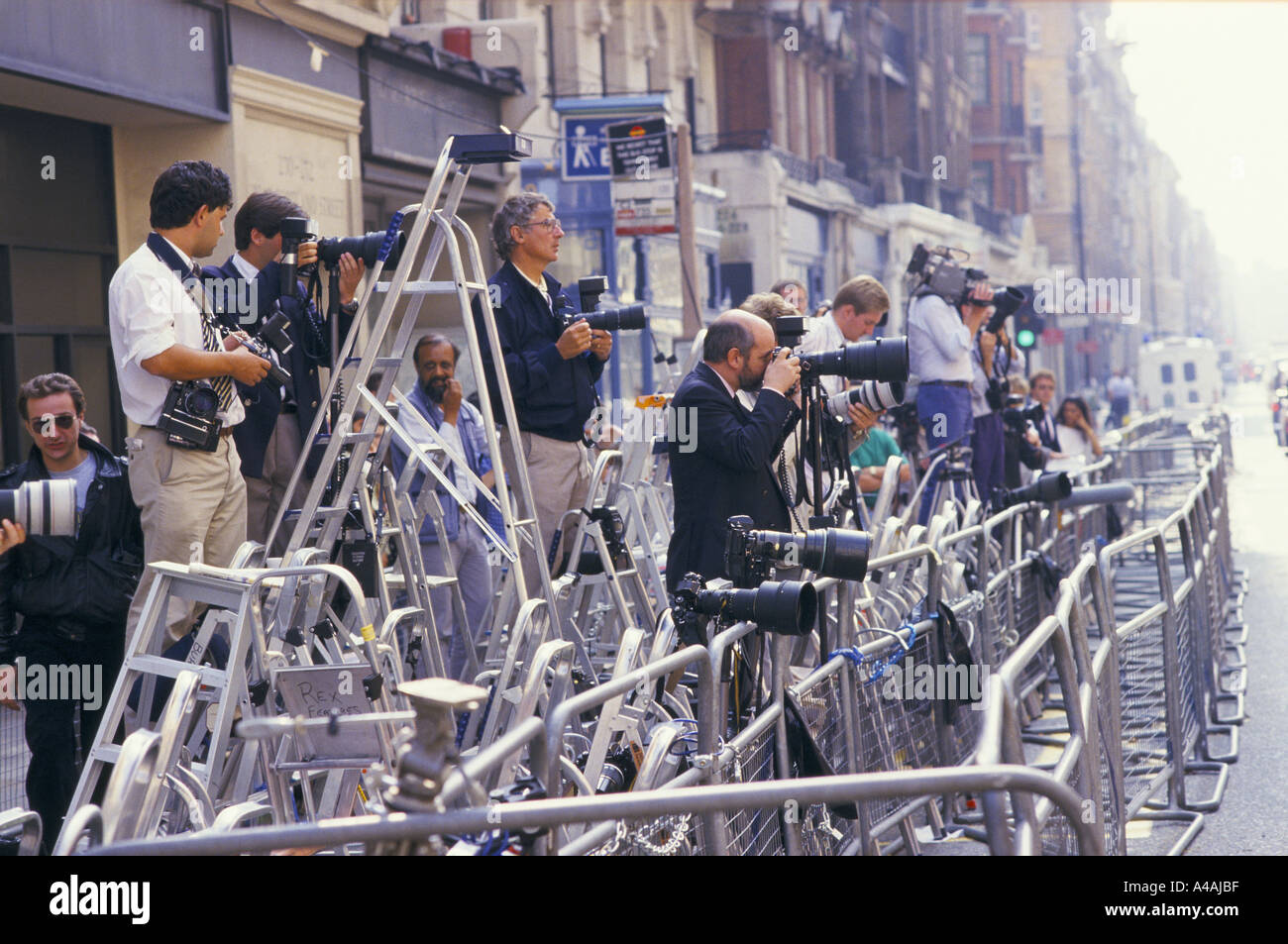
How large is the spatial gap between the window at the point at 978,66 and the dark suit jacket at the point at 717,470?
51092mm

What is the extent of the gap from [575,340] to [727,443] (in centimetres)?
115

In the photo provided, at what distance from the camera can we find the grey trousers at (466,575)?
7.54m

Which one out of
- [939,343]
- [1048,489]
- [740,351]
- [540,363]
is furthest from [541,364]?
[939,343]

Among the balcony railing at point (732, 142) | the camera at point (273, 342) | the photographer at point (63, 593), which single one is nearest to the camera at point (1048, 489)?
the camera at point (273, 342)

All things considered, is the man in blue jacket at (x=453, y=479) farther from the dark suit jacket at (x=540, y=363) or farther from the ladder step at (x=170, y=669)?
the ladder step at (x=170, y=669)

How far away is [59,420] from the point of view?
561 centimetres

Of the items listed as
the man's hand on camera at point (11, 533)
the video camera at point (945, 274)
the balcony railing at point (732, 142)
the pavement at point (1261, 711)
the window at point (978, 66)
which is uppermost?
the window at point (978, 66)

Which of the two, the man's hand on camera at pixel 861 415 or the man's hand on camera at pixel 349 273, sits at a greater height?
the man's hand on camera at pixel 349 273

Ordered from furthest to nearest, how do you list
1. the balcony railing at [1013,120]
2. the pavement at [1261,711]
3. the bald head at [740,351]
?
the balcony railing at [1013,120], the pavement at [1261,711], the bald head at [740,351]

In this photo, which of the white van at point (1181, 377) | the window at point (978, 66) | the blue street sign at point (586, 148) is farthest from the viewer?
the white van at point (1181, 377)

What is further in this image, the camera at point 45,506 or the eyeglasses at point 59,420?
the eyeglasses at point 59,420

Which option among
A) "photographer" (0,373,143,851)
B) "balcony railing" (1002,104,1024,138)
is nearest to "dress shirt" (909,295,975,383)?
"photographer" (0,373,143,851)
